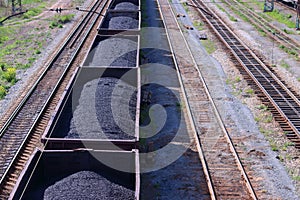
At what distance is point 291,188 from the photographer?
10.7m

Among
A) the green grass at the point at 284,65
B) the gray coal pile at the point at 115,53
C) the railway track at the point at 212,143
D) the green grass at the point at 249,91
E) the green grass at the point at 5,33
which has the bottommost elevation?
the railway track at the point at 212,143

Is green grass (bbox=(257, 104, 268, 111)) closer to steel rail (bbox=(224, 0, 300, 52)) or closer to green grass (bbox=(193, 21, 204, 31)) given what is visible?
steel rail (bbox=(224, 0, 300, 52))

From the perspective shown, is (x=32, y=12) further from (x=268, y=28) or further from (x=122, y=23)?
(x=268, y=28)

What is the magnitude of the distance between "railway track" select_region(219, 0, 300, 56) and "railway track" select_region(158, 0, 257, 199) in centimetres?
665

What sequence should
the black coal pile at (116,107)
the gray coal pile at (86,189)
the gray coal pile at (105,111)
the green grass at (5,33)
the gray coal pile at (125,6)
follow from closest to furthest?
the gray coal pile at (86,189), the gray coal pile at (105,111), the black coal pile at (116,107), the green grass at (5,33), the gray coal pile at (125,6)

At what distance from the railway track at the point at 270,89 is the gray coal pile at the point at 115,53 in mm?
5322

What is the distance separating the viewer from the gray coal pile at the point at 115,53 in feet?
48.8

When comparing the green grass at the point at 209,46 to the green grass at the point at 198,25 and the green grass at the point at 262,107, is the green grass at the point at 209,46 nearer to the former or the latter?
the green grass at the point at 198,25

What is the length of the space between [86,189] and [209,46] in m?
17.0

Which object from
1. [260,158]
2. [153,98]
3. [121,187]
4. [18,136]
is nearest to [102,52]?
[153,98]

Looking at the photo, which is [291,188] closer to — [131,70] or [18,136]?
[131,70]

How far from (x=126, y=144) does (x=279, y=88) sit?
9967 mm

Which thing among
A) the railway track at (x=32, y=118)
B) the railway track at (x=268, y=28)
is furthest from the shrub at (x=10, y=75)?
the railway track at (x=268, y=28)

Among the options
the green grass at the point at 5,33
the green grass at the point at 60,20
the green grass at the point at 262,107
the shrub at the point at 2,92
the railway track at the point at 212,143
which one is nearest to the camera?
the railway track at the point at 212,143
